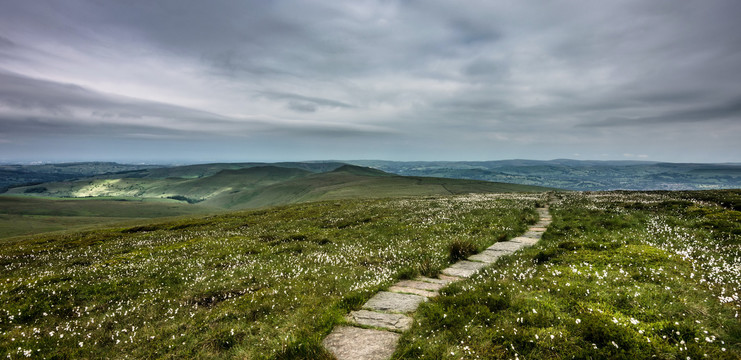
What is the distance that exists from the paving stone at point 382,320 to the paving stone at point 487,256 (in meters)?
5.93

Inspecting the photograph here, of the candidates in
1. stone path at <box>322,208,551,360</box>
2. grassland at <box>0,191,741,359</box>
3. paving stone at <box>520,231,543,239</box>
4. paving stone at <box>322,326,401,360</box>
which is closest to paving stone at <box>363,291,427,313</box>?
stone path at <box>322,208,551,360</box>

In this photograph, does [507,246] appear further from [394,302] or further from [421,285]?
[394,302]

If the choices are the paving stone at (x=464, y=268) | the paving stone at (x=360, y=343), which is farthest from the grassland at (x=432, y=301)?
the paving stone at (x=464, y=268)

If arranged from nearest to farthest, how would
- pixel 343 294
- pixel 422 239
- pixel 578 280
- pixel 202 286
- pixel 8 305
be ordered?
pixel 578 280
pixel 343 294
pixel 8 305
pixel 202 286
pixel 422 239

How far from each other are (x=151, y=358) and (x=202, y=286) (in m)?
5.31

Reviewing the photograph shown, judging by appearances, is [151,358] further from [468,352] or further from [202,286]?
[468,352]

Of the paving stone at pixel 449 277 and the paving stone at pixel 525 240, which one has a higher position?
the paving stone at pixel 525 240

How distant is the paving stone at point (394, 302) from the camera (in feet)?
28.7

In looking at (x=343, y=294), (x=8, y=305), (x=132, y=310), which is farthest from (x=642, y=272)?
(x=8, y=305)

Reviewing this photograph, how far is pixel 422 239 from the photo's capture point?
1802cm

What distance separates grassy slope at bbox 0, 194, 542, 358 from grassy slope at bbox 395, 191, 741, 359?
294cm

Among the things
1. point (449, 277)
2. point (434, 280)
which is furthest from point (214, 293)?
point (449, 277)

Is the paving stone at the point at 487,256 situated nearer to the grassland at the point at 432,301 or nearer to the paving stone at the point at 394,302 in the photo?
the grassland at the point at 432,301

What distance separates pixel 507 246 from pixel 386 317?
9196mm
